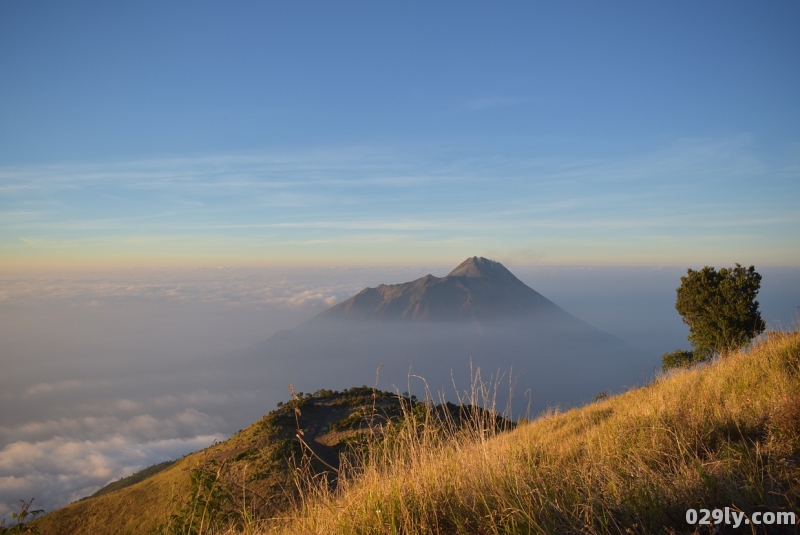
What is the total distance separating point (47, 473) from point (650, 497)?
189212 mm

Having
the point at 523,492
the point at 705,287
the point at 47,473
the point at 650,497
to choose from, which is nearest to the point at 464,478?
the point at 523,492

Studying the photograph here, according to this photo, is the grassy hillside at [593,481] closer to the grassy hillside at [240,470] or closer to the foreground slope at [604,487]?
the foreground slope at [604,487]

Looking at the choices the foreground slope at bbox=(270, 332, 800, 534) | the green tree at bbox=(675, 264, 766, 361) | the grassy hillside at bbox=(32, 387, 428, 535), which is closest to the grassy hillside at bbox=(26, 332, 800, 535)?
the foreground slope at bbox=(270, 332, 800, 534)

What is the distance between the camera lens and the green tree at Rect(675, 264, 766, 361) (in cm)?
2795

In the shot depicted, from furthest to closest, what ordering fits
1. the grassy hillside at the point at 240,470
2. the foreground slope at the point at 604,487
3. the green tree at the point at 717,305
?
1. the green tree at the point at 717,305
2. the grassy hillside at the point at 240,470
3. the foreground slope at the point at 604,487

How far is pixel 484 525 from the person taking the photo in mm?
2682

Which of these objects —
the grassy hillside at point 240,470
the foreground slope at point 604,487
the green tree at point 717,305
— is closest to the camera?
the foreground slope at point 604,487

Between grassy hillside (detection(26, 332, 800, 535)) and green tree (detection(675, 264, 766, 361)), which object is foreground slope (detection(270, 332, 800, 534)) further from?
green tree (detection(675, 264, 766, 361))

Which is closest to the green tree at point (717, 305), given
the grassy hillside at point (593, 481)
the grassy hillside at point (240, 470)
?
the grassy hillside at point (240, 470)

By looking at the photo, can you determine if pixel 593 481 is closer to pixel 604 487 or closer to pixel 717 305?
pixel 604 487

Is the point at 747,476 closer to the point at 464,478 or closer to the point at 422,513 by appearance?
the point at 464,478

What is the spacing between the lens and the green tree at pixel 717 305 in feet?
91.7

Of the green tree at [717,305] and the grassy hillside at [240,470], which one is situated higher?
the green tree at [717,305]

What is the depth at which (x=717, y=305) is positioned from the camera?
29.5 m
